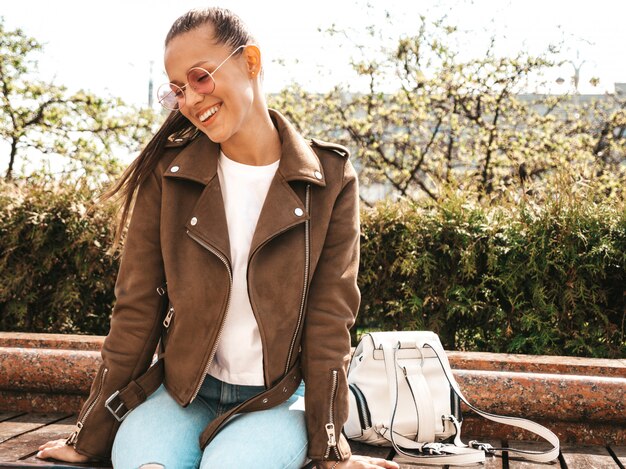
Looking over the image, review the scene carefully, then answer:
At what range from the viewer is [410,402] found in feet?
10.3

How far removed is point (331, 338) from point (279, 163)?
0.65 metres

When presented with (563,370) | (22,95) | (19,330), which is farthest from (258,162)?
(22,95)

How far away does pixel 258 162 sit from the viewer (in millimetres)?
2623

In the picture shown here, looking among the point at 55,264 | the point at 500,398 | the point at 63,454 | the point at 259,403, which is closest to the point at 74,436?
the point at 63,454

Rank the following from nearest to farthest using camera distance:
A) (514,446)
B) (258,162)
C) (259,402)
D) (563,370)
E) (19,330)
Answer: (259,402) → (258,162) → (514,446) → (563,370) → (19,330)

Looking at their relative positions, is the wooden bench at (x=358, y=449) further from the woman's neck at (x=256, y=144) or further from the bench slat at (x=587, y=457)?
the woman's neck at (x=256, y=144)

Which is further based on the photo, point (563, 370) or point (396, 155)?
point (396, 155)

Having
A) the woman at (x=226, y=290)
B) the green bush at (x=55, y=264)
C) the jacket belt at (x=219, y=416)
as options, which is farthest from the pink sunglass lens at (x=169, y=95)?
the green bush at (x=55, y=264)

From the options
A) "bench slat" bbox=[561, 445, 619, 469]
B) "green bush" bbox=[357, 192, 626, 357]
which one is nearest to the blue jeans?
"bench slat" bbox=[561, 445, 619, 469]

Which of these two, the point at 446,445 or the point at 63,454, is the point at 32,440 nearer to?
the point at 63,454

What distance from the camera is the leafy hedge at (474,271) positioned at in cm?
446

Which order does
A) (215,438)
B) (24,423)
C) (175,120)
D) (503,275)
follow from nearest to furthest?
(215,438), (175,120), (24,423), (503,275)

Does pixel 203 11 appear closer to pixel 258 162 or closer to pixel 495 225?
pixel 258 162

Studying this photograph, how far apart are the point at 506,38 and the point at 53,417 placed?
9249 millimetres
